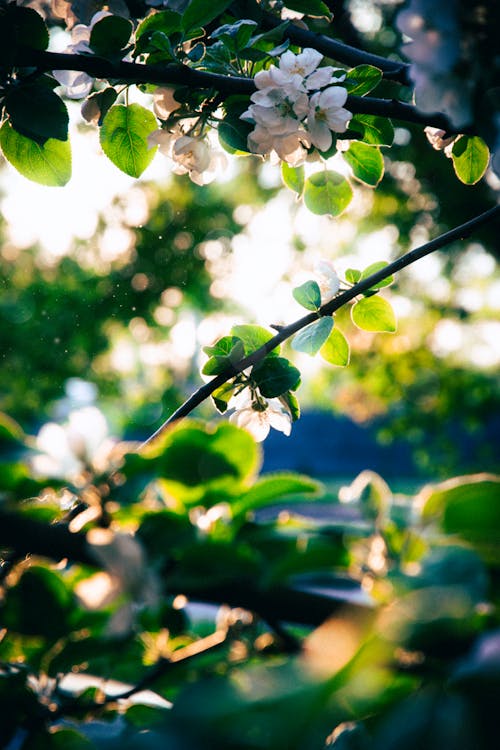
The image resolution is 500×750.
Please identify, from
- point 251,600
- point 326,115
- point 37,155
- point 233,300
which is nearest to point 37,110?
point 37,155

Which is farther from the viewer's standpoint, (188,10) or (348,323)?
(348,323)

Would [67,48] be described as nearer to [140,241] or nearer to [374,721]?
[374,721]

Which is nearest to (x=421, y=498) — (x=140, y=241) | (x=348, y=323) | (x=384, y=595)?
(x=384, y=595)

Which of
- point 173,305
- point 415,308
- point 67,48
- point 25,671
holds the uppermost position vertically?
point 67,48

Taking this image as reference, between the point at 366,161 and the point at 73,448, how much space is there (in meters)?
0.58

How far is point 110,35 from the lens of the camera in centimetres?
53

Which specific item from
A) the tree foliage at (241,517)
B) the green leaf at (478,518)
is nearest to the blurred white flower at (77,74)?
the tree foliage at (241,517)

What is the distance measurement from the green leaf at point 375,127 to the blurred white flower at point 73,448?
1.74 feet

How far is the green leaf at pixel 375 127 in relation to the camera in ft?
2.21

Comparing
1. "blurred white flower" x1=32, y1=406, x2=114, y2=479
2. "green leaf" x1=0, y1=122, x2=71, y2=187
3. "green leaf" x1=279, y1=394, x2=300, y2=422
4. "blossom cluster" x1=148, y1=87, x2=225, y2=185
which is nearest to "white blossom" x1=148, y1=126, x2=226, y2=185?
"blossom cluster" x1=148, y1=87, x2=225, y2=185

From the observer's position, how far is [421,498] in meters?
0.35

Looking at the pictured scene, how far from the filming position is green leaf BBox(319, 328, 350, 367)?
62cm

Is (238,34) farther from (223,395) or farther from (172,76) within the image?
(223,395)

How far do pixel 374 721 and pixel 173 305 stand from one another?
8694mm
